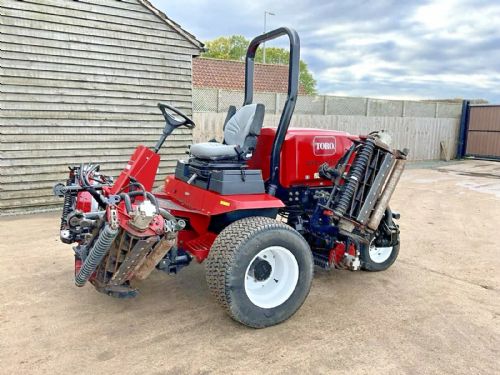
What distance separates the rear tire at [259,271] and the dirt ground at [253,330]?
0.16 m

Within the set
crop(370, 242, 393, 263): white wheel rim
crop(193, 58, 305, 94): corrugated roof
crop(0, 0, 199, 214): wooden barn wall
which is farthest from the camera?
crop(193, 58, 305, 94): corrugated roof

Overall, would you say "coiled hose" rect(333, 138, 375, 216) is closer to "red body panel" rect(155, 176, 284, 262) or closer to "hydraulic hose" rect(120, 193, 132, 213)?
"red body panel" rect(155, 176, 284, 262)

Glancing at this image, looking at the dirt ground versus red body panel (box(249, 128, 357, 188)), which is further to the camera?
red body panel (box(249, 128, 357, 188))

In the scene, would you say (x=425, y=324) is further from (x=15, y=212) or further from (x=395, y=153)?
(x=15, y=212)

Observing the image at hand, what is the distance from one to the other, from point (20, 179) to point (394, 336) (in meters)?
5.96

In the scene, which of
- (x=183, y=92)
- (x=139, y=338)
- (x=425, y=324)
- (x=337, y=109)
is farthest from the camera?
(x=337, y=109)

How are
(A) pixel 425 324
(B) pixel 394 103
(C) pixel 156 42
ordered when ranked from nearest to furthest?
(A) pixel 425 324, (C) pixel 156 42, (B) pixel 394 103

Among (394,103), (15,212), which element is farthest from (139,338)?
(394,103)

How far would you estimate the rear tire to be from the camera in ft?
9.46

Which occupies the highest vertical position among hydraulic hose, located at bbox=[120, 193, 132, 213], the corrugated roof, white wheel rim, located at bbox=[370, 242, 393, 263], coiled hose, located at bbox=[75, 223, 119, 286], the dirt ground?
the corrugated roof

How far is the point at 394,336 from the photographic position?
300cm

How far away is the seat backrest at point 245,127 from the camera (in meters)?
3.43

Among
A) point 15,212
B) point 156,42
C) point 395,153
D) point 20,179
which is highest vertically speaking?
point 156,42

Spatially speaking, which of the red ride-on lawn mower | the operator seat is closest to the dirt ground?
the red ride-on lawn mower
